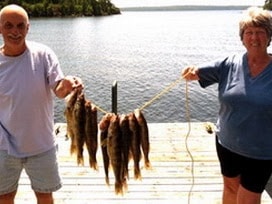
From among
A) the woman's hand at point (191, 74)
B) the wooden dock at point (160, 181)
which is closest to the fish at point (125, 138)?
the woman's hand at point (191, 74)

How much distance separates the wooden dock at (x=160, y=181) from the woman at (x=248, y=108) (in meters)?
1.64

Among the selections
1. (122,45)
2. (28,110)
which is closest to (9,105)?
(28,110)

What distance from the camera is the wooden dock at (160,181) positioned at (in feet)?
17.4

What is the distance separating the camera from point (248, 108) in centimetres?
346

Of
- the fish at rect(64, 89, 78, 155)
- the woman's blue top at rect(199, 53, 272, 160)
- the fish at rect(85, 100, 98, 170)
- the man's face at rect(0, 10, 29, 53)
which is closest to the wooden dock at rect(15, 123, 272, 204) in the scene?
the fish at rect(85, 100, 98, 170)

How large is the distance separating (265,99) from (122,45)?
98.9 ft

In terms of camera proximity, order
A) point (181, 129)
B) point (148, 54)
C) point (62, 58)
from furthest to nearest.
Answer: point (148, 54) → point (62, 58) → point (181, 129)

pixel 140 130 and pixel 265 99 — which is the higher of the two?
pixel 265 99

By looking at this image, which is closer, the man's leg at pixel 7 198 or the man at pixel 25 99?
the man at pixel 25 99

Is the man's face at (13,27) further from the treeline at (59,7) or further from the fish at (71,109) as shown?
the treeline at (59,7)

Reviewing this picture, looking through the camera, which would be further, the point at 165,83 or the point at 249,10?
the point at 165,83

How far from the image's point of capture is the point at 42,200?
3818 mm

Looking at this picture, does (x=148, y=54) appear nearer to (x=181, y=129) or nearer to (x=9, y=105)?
(x=181, y=129)

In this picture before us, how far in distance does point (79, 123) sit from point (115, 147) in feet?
1.14
